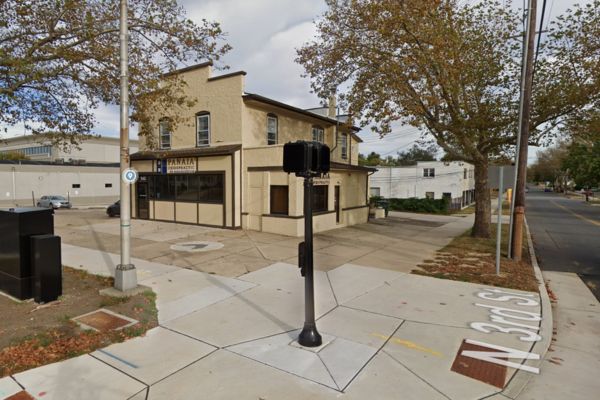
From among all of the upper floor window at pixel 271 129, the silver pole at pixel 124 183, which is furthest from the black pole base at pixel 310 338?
the upper floor window at pixel 271 129

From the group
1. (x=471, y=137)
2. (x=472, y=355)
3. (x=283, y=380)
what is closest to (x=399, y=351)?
(x=472, y=355)

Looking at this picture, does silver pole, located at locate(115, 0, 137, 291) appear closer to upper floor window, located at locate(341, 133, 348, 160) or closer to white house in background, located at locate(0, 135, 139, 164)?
upper floor window, located at locate(341, 133, 348, 160)

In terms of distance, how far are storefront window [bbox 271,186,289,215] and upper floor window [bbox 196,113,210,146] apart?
4996mm

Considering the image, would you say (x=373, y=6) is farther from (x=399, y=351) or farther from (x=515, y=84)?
(x=399, y=351)

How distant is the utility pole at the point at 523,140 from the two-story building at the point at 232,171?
710cm

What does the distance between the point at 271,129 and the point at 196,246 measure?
28.3ft

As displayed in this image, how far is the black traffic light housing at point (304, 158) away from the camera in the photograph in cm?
468

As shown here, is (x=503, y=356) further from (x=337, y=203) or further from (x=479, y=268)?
(x=337, y=203)

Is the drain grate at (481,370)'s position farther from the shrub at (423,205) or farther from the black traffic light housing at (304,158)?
the shrub at (423,205)

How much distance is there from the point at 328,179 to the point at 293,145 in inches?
500

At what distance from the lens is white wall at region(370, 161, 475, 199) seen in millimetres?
39969

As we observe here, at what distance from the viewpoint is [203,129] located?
1831cm

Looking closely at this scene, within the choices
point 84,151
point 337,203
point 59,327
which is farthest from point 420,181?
point 84,151

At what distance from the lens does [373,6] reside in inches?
432
